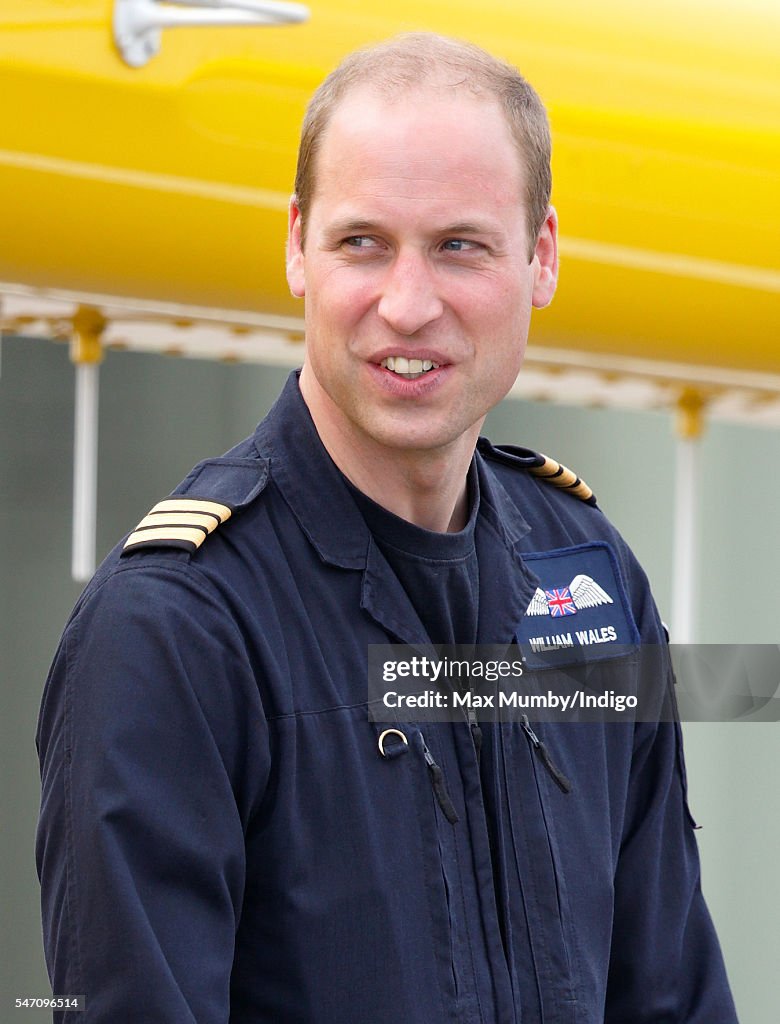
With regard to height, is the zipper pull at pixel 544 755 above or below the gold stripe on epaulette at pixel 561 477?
below

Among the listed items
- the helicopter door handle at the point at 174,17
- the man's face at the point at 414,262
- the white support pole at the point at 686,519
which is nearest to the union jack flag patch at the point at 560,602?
the man's face at the point at 414,262

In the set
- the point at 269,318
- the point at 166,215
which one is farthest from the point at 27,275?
the point at 269,318

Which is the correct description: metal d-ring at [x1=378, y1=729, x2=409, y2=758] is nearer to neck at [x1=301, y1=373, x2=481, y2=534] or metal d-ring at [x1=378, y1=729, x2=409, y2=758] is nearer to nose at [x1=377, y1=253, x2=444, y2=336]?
neck at [x1=301, y1=373, x2=481, y2=534]

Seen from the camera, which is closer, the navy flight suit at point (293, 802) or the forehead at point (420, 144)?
the navy flight suit at point (293, 802)

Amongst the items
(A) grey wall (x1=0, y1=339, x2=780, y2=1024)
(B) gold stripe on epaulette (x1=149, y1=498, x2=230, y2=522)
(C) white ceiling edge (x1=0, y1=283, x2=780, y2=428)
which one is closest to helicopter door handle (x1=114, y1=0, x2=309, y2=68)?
(C) white ceiling edge (x1=0, y1=283, x2=780, y2=428)

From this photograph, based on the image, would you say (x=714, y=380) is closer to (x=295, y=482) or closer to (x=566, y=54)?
(x=566, y=54)

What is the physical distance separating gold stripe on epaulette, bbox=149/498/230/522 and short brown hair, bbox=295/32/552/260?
24 cm

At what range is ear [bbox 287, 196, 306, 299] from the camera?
118 cm

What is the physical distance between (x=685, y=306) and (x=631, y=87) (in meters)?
0.30

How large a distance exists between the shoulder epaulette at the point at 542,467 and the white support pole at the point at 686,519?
764 mm

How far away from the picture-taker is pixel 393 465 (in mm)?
1173

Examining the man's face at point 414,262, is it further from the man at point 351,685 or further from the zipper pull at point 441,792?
the zipper pull at point 441,792

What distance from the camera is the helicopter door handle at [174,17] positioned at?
1428 millimetres

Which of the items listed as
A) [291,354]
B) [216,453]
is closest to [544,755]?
[291,354]
